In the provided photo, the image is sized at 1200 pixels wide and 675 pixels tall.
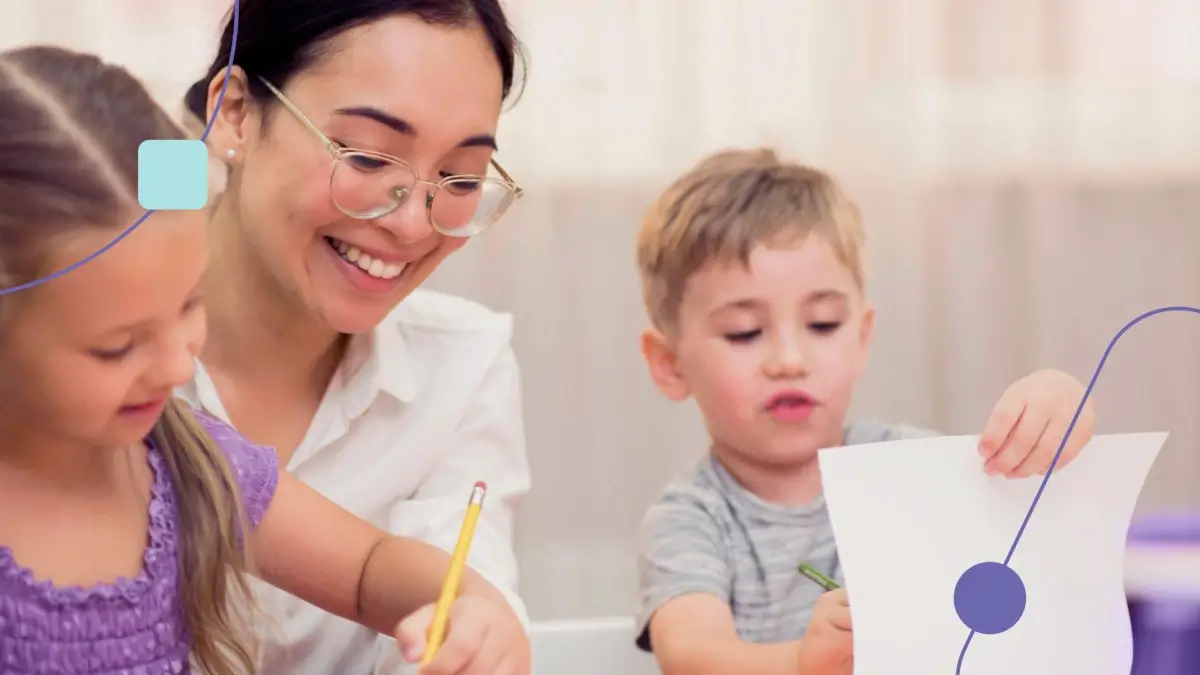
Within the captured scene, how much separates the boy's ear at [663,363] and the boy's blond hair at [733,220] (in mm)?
13

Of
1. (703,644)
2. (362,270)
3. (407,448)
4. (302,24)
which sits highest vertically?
(302,24)

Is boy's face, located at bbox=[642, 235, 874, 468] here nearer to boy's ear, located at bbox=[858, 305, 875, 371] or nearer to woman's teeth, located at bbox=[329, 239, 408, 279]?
boy's ear, located at bbox=[858, 305, 875, 371]

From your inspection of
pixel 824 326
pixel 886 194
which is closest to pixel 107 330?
pixel 824 326

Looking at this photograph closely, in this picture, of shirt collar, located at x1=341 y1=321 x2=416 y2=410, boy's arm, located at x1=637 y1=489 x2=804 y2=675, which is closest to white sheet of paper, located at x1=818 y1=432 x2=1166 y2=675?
boy's arm, located at x1=637 y1=489 x2=804 y2=675

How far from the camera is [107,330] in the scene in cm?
52

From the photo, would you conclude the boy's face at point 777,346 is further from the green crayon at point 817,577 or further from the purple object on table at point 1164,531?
the purple object on table at point 1164,531

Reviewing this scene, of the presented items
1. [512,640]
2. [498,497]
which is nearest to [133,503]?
[512,640]

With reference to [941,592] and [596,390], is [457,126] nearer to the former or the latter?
[941,592]

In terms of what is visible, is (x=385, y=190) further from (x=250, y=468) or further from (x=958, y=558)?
(x=958, y=558)

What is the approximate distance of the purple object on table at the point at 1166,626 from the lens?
60 cm

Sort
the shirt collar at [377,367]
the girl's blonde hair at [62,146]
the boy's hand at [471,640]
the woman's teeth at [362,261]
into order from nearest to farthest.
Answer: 1. the girl's blonde hair at [62,146]
2. the boy's hand at [471,640]
3. the woman's teeth at [362,261]
4. the shirt collar at [377,367]

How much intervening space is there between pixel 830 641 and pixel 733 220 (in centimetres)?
36

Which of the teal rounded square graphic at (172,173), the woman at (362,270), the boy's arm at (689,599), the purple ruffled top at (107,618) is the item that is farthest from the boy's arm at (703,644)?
the teal rounded square graphic at (172,173)

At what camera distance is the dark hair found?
2.51 feet
